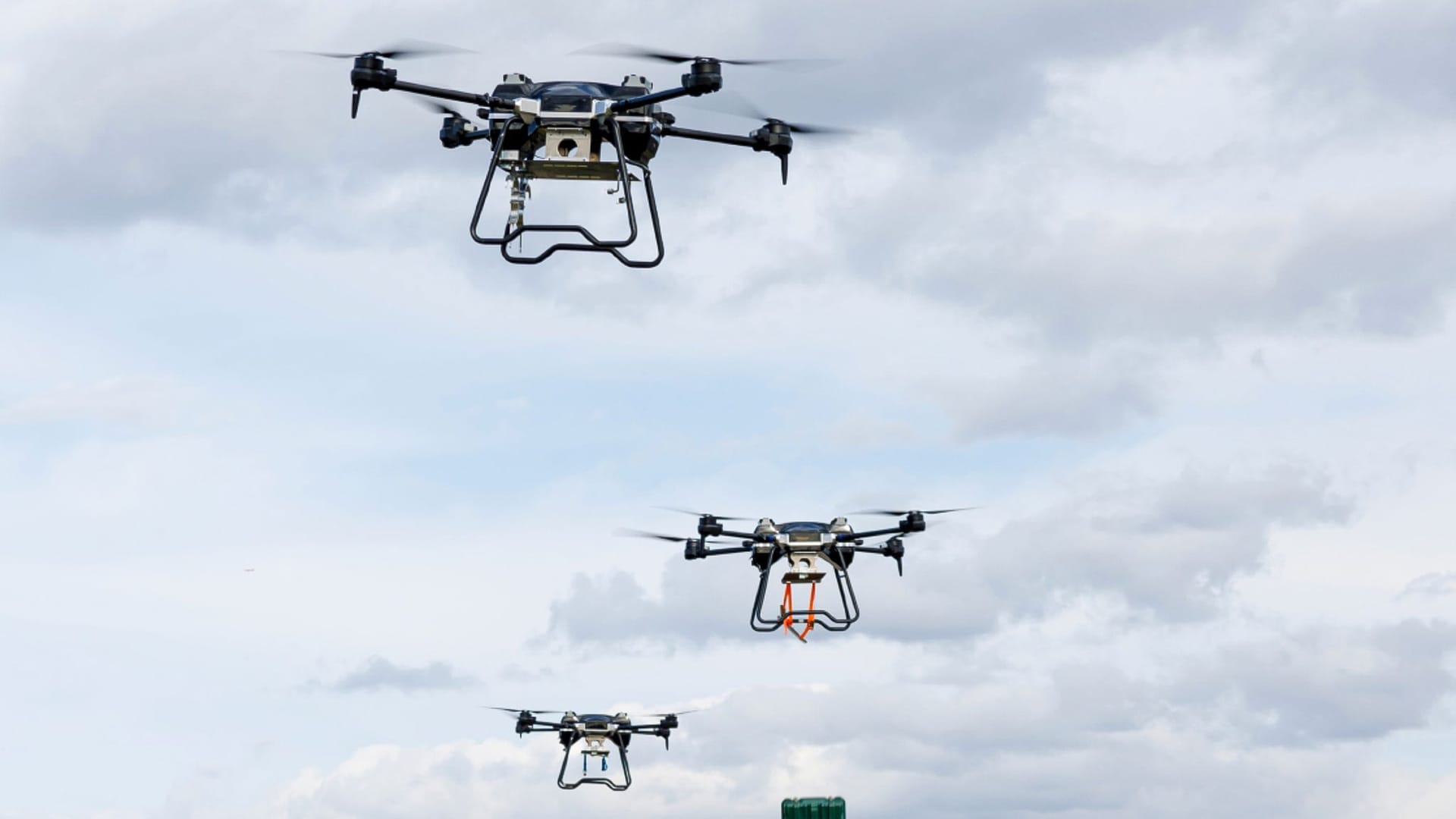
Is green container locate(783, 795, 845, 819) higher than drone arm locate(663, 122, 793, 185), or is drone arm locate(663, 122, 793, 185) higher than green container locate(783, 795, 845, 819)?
drone arm locate(663, 122, 793, 185)

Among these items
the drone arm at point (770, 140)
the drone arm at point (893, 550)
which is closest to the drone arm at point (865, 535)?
the drone arm at point (893, 550)

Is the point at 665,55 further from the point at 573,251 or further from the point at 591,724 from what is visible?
the point at 591,724

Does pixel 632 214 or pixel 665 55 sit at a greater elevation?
pixel 665 55

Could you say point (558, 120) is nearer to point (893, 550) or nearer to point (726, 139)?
point (726, 139)

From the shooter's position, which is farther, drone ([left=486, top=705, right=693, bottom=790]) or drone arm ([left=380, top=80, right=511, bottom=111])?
drone ([left=486, top=705, right=693, bottom=790])

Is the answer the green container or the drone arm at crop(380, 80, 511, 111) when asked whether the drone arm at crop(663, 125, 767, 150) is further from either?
the green container

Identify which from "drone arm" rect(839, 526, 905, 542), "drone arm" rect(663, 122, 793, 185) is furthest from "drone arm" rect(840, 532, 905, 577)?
"drone arm" rect(663, 122, 793, 185)

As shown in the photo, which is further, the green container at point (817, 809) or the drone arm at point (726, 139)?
the green container at point (817, 809)

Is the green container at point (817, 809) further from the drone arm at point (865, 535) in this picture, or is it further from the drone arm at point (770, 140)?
the drone arm at point (770, 140)

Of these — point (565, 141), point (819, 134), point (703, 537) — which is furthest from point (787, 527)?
point (565, 141)
